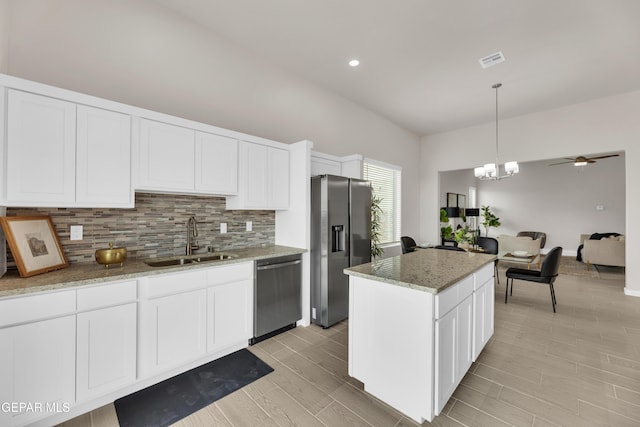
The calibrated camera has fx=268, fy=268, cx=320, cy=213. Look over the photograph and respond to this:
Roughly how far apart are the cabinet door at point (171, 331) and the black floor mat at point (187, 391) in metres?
0.15

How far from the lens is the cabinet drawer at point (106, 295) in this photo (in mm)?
1741

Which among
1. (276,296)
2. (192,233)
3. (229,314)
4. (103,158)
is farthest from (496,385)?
(103,158)

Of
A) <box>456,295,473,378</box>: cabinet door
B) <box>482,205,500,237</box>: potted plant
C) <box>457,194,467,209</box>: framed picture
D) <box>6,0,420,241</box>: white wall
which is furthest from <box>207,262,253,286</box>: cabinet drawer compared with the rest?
<box>482,205,500,237</box>: potted plant

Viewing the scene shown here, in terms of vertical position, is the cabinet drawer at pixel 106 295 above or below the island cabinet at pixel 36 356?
above

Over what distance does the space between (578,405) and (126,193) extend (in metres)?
3.69

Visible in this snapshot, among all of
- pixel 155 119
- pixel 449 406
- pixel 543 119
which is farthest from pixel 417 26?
pixel 543 119

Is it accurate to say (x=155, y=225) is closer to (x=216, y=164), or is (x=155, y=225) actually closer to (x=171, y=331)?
(x=216, y=164)

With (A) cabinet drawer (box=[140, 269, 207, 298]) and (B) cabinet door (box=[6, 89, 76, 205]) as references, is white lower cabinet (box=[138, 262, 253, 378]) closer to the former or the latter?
(A) cabinet drawer (box=[140, 269, 207, 298])

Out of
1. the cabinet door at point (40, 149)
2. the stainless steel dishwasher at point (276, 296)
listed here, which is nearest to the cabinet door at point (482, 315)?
the stainless steel dishwasher at point (276, 296)

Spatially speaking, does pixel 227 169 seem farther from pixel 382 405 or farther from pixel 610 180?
pixel 610 180

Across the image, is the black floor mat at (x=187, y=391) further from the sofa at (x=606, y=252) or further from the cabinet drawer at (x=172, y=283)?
the sofa at (x=606, y=252)

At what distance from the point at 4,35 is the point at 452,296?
367cm

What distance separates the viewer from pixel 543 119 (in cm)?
525

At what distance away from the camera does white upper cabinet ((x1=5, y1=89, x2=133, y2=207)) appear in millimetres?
1686
